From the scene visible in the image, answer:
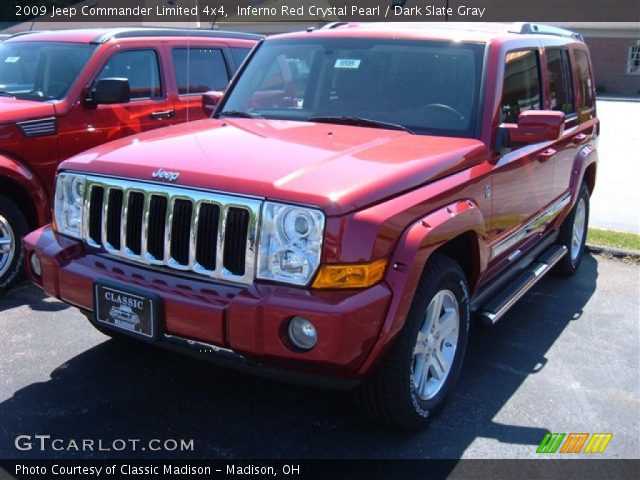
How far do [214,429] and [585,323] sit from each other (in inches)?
120

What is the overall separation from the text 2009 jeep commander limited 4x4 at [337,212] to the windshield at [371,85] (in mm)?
12

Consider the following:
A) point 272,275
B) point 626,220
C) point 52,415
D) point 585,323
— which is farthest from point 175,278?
point 626,220

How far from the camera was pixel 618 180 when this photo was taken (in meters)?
10.9

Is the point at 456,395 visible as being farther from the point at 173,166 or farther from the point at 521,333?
the point at 173,166

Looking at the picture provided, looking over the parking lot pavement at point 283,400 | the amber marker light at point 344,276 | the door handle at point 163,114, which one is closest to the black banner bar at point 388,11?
the door handle at point 163,114

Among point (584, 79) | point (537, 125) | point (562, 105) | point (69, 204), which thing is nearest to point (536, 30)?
point (562, 105)

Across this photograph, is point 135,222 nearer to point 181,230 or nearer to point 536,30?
point 181,230

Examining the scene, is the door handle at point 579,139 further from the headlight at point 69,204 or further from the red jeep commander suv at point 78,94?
the headlight at point 69,204

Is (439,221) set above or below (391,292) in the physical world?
above

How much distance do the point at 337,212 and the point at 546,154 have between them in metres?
2.57

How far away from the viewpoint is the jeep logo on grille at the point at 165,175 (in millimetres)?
3129

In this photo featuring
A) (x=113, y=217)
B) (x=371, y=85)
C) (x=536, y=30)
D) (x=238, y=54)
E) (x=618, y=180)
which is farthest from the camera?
(x=618, y=180)

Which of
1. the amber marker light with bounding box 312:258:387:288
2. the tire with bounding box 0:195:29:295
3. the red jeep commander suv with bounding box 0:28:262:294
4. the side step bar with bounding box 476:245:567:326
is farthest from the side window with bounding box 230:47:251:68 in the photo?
the amber marker light with bounding box 312:258:387:288

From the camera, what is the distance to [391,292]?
290cm
